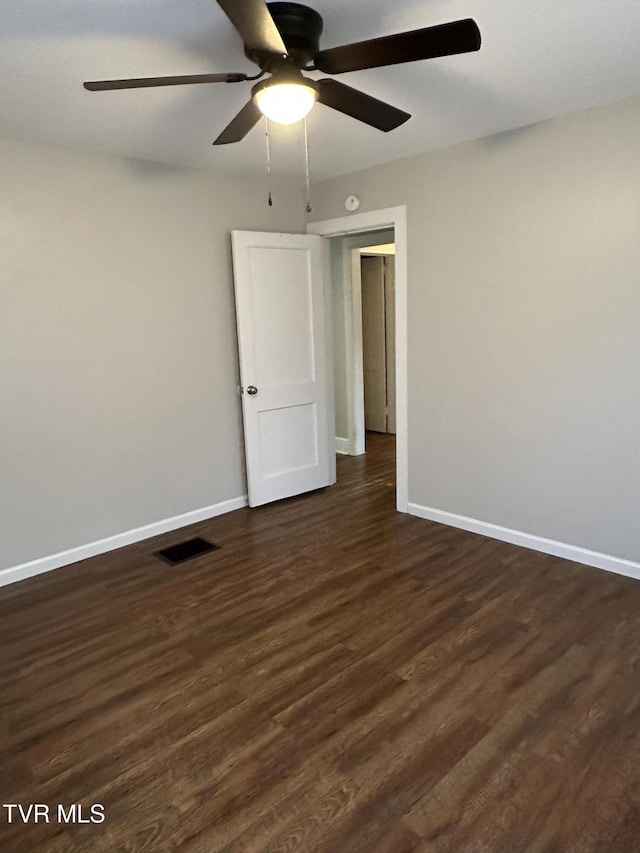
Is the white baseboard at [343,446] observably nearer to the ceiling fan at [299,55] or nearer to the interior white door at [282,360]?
the interior white door at [282,360]

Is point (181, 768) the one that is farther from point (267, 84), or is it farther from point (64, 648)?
point (267, 84)

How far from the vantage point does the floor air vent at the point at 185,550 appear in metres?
3.38

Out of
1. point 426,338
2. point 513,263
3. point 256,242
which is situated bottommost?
point 426,338

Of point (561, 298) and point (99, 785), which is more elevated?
point (561, 298)

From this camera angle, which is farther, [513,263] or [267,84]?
[513,263]

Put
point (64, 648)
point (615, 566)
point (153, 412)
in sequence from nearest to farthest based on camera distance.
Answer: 1. point (64, 648)
2. point (615, 566)
3. point (153, 412)

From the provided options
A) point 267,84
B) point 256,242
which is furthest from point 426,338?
point 267,84

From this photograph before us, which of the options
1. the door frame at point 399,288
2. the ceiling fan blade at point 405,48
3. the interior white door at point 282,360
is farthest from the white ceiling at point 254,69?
the interior white door at point 282,360

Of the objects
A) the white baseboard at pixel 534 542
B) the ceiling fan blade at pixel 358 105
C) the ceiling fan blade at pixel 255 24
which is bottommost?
the white baseboard at pixel 534 542

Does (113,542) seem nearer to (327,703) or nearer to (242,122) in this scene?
(327,703)

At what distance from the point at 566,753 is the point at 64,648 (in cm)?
214

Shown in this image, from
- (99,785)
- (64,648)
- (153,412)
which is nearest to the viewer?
(99,785)

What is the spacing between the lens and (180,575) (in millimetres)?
3166

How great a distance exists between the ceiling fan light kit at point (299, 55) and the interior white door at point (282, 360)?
1.81 m
